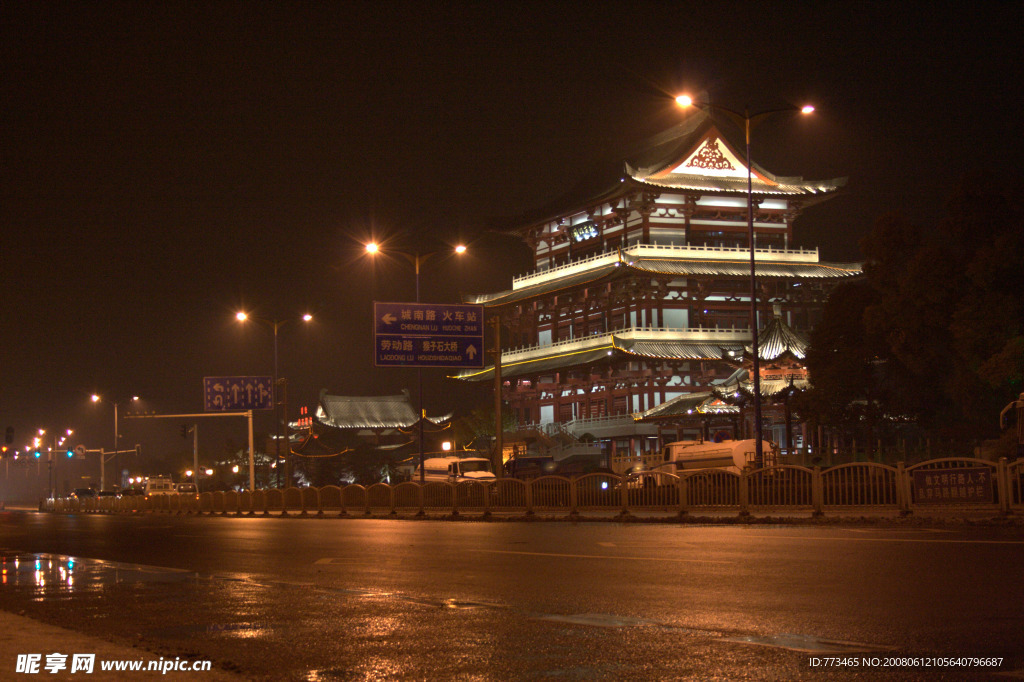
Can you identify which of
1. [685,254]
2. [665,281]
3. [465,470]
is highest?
[685,254]

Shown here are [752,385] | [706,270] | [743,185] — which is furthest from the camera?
[743,185]

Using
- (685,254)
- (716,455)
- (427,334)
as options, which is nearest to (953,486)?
(427,334)

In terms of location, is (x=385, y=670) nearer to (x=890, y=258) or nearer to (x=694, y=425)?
(x=890, y=258)

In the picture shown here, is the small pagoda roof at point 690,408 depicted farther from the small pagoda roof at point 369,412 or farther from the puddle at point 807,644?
the puddle at point 807,644

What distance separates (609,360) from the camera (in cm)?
6650

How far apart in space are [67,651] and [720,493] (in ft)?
67.5

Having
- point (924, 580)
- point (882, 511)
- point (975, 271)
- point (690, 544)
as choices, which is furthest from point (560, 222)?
point (924, 580)

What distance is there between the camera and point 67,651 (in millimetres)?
7285

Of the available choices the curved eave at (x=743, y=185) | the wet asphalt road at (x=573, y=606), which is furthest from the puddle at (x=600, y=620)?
the curved eave at (x=743, y=185)

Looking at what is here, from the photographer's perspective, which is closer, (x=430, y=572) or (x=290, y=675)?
(x=290, y=675)

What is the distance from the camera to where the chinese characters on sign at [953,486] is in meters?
20.7

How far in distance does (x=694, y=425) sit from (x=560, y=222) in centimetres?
2041

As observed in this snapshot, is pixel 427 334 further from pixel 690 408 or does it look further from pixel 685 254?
pixel 685 254

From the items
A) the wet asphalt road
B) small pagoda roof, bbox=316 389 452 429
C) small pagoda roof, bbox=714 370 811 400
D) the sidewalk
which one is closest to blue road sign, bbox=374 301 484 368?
the wet asphalt road
